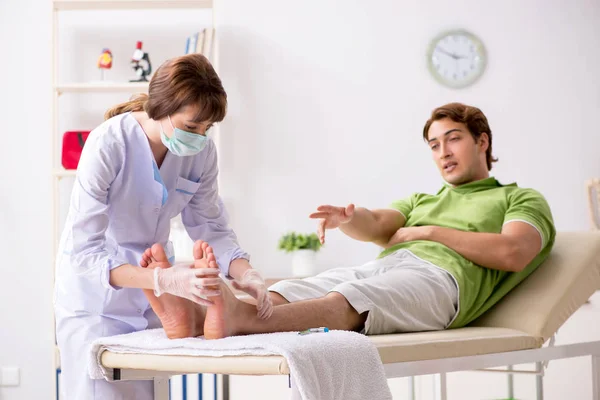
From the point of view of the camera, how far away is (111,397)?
158cm

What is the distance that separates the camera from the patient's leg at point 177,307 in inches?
55.7

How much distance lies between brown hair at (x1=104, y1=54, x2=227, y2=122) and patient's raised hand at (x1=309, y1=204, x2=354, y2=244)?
0.54 metres

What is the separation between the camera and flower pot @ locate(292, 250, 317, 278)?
3.43 m

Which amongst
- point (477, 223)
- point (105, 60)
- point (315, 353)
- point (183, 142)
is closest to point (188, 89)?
point (183, 142)

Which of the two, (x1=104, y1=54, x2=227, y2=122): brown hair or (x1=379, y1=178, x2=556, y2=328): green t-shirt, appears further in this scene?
(x1=379, y1=178, x2=556, y2=328): green t-shirt

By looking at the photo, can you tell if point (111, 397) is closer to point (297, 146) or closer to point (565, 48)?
point (297, 146)

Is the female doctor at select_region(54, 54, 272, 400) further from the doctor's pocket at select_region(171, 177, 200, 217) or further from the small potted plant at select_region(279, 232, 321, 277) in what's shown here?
the small potted plant at select_region(279, 232, 321, 277)

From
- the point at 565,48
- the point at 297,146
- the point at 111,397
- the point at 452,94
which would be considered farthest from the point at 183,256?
the point at 565,48

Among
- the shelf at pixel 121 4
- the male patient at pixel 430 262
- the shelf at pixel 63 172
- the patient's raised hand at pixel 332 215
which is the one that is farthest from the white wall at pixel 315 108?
the patient's raised hand at pixel 332 215

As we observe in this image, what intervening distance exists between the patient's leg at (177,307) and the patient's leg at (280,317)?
0.04 m

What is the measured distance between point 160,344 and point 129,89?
2192 mm

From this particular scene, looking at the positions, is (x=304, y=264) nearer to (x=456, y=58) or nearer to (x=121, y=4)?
(x=456, y=58)

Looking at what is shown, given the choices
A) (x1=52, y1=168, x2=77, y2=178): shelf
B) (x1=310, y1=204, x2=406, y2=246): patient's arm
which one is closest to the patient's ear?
(x1=310, y1=204, x2=406, y2=246): patient's arm

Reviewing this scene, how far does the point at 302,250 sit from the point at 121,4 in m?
1.35
